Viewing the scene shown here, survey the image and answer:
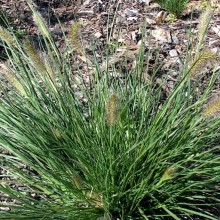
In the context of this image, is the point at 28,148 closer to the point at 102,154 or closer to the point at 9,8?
the point at 102,154

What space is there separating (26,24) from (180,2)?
1.35 metres

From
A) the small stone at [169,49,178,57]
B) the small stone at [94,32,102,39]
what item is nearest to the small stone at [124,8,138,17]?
the small stone at [94,32,102,39]

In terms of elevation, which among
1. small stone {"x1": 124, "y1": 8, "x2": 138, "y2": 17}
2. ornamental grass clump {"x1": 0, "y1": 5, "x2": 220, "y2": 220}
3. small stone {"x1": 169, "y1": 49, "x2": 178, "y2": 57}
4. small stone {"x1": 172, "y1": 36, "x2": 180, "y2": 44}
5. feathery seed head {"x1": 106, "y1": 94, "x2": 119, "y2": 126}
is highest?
feathery seed head {"x1": 106, "y1": 94, "x2": 119, "y2": 126}

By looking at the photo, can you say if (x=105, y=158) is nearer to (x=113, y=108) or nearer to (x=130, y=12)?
(x=113, y=108)

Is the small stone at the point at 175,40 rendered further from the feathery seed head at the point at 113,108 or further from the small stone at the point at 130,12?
the feathery seed head at the point at 113,108

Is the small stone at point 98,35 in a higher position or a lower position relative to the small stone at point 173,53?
higher

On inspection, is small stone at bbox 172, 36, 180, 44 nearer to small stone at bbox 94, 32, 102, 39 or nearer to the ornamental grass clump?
small stone at bbox 94, 32, 102, 39

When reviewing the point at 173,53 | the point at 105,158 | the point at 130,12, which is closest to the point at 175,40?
the point at 173,53

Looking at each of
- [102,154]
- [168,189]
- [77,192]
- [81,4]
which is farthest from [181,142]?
[81,4]

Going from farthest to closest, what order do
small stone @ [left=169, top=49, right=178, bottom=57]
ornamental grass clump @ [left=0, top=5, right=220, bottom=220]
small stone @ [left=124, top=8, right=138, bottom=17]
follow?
small stone @ [left=124, top=8, right=138, bottom=17]
small stone @ [left=169, top=49, right=178, bottom=57]
ornamental grass clump @ [left=0, top=5, right=220, bottom=220]

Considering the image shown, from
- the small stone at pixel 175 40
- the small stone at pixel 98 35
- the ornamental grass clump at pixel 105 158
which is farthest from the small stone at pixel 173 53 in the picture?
the ornamental grass clump at pixel 105 158

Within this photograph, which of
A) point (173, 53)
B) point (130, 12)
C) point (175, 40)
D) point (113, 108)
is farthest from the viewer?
point (130, 12)

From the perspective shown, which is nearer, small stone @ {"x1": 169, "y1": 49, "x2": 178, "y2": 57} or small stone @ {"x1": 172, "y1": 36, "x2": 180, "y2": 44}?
small stone @ {"x1": 169, "y1": 49, "x2": 178, "y2": 57}

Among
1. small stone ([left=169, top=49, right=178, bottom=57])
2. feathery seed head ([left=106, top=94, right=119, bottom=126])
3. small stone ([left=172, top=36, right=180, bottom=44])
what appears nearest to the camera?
feathery seed head ([left=106, top=94, right=119, bottom=126])
